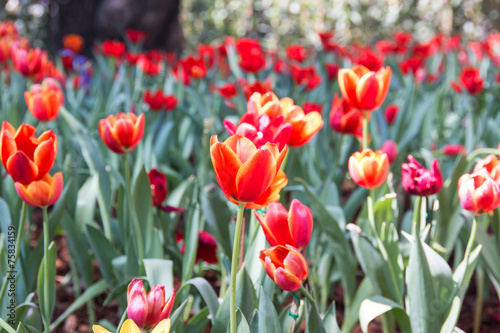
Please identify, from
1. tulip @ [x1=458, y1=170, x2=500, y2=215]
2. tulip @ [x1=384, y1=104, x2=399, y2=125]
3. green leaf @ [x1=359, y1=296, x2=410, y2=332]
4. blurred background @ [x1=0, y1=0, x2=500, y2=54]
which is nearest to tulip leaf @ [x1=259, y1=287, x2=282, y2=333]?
green leaf @ [x1=359, y1=296, x2=410, y2=332]

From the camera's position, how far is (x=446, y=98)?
2.62 metres

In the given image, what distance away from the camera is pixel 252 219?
3.46ft

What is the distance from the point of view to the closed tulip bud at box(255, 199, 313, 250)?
2.35ft

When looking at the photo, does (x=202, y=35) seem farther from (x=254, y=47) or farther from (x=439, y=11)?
(x=254, y=47)

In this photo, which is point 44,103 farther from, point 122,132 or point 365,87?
point 365,87

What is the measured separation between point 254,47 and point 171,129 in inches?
28.9

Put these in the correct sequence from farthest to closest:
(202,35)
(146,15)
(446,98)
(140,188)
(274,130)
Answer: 1. (202,35)
2. (146,15)
3. (446,98)
4. (140,188)
5. (274,130)

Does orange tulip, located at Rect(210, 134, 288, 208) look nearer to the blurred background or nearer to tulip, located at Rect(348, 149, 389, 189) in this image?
tulip, located at Rect(348, 149, 389, 189)

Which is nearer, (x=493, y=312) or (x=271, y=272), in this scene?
(x=271, y=272)

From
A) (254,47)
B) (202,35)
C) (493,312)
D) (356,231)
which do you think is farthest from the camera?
(202,35)

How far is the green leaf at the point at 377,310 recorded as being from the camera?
905 millimetres

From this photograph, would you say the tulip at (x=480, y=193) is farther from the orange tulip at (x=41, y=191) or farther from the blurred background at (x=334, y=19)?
the blurred background at (x=334, y=19)

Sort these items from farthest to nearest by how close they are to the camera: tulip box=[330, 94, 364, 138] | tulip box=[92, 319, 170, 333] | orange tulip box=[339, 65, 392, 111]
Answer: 1. tulip box=[330, 94, 364, 138]
2. orange tulip box=[339, 65, 392, 111]
3. tulip box=[92, 319, 170, 333]

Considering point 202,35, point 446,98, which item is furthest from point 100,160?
point 202,35
